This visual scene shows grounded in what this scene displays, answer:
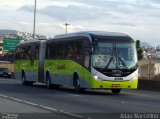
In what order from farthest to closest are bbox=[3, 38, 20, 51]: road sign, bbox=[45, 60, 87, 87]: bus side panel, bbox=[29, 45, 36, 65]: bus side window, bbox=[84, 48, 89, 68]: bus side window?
bbox=[3, 38, 20, 51]: road sign, bbox=[29, 45, 36, 65]: bus side window, bbox=[45, 60, 87, 87]: bus side panel, bbox=[84, 48, 89, 68]: bus side window

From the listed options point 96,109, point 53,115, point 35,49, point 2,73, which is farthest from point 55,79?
point 2,73

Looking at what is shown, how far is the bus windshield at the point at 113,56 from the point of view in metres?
27.8

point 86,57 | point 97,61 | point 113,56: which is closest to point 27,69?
point 86,57

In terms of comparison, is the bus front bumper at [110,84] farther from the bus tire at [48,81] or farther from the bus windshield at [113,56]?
the bus tire at [48,81]

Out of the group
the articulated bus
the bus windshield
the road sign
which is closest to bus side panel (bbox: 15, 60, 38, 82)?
the articulated bus

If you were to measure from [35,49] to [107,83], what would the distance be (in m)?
11.7

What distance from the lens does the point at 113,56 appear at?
2783 cm

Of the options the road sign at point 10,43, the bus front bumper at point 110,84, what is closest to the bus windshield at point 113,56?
the bus front bumper at point 110,84

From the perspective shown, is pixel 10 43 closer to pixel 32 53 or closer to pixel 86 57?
pixel 32 53

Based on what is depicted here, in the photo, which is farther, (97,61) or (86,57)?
(86,57)

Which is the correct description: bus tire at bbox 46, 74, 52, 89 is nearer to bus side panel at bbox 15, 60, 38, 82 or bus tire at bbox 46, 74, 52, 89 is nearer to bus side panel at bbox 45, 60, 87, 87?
bus side panel at bbox 45, 60, 87, 87

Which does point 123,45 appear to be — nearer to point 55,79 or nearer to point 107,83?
point 107,83

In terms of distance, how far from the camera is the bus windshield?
27844mm

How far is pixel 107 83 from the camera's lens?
91.3 feet
